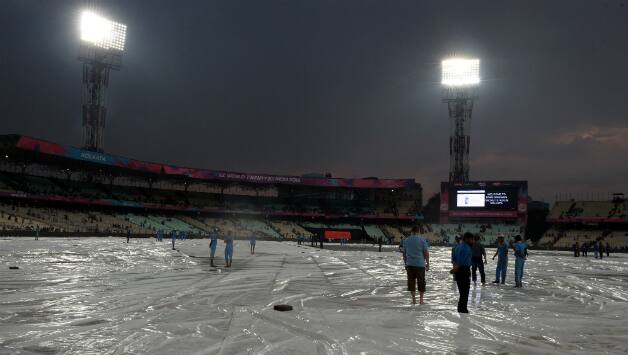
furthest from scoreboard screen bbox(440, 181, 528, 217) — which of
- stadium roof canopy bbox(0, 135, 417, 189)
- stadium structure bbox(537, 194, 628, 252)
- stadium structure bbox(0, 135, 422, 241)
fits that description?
stadium roof canopy bbox(0, 135, 417, 189)

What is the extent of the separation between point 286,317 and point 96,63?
7144 centimetres

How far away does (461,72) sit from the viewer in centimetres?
7838

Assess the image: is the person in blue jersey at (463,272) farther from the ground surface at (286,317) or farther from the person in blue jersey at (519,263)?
the person in blue jersey at (519,263)

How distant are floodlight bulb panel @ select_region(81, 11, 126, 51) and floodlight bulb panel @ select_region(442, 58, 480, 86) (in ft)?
176

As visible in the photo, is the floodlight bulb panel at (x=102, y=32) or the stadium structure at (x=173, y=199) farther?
the floodlight bulb panel at (x=102, y=32)

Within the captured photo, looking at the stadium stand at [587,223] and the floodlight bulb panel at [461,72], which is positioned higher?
the floodlight bulb panel at [461,72]

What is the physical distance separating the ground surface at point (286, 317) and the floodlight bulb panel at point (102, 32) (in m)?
62.6

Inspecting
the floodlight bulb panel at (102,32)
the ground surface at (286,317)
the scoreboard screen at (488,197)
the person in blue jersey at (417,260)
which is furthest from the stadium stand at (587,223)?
the floodlight bulb panel at (102,32)

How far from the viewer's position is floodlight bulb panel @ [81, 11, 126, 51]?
67188 millimetres

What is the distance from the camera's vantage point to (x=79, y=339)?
20.7 ft

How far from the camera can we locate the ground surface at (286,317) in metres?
6.26

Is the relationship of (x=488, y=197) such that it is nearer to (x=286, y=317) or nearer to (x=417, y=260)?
(x=417, y=260)

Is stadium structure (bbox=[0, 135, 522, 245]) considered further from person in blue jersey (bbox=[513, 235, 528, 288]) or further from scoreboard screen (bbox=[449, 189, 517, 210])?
person in blue jersey (bbox=[513, 235, 528, 288])

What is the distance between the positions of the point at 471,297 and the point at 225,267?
10267 millimetres
